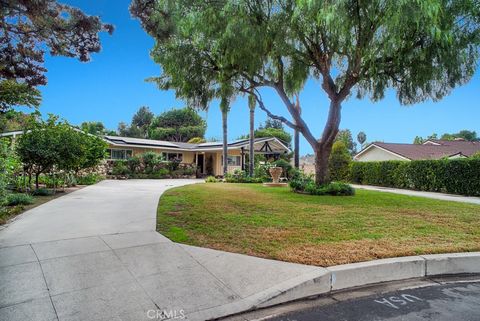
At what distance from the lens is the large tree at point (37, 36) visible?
5.21 m

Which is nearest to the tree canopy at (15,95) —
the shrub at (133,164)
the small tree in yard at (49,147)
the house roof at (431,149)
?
the small tree in yard at (49,147)

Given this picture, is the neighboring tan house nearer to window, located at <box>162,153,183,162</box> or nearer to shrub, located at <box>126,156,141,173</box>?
window, located at <box>162,153,183,162</box>

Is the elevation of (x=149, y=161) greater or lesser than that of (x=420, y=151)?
lesser

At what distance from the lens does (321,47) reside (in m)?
11.2

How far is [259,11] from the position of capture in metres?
9.56

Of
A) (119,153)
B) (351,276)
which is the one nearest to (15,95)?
(351,276)

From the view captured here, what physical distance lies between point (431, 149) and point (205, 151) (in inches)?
760

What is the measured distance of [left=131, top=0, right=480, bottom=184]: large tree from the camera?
24.3 ft

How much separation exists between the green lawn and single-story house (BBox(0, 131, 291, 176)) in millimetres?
17773

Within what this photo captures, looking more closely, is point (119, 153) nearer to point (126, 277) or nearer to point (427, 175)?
point (427, 175)

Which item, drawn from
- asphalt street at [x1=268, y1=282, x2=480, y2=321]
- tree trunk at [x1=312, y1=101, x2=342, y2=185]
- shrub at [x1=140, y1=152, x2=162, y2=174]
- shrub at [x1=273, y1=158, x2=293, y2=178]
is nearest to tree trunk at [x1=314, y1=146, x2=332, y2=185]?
tree trunk at [x1=312, y1=101, x2=342, y2=185]

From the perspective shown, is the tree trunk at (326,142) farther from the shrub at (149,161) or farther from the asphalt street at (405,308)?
the shrub at (149,161)

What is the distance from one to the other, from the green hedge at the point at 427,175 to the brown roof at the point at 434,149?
190 inches

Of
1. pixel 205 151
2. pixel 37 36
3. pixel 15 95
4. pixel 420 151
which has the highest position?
pixel 37 36
